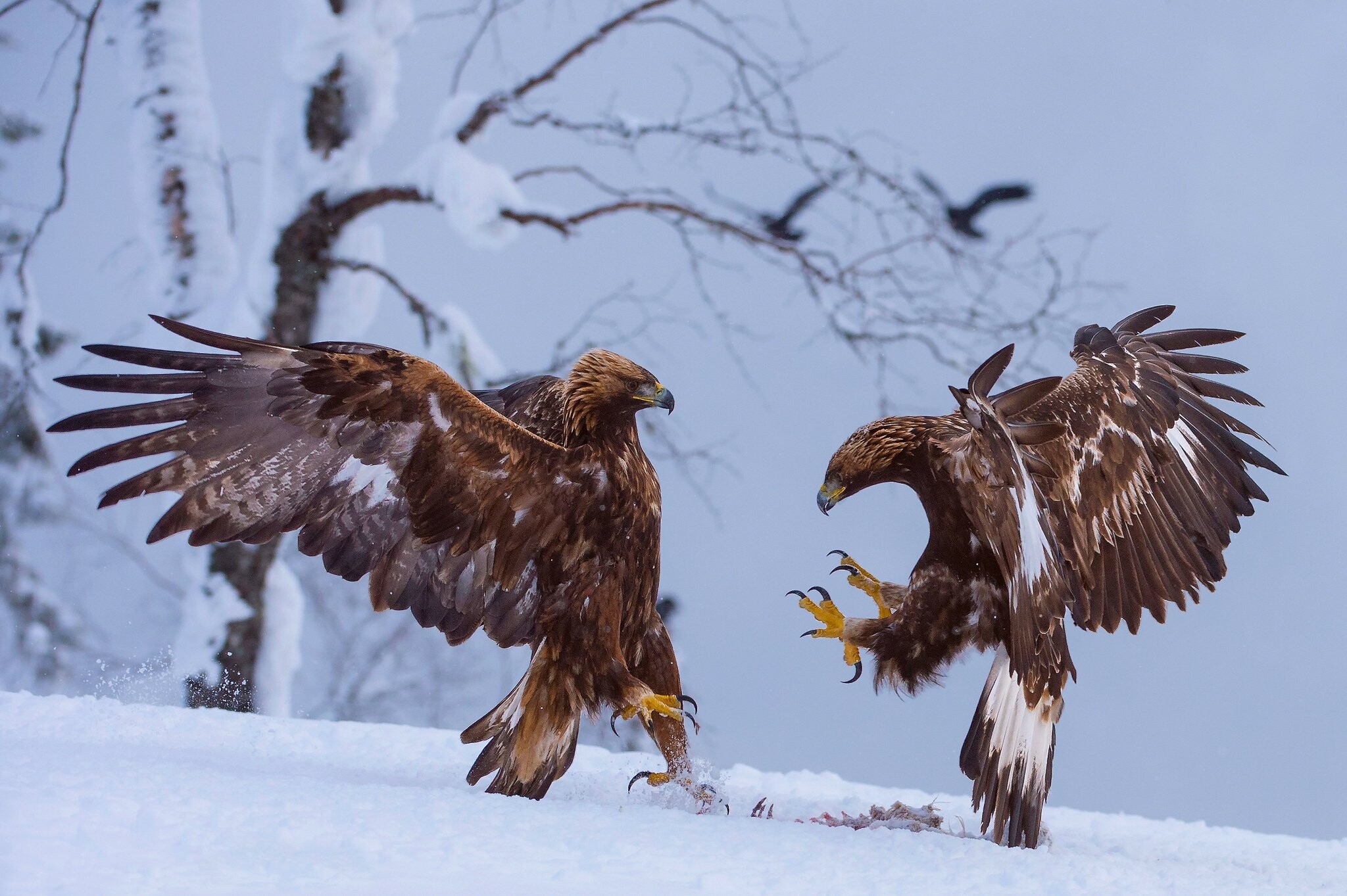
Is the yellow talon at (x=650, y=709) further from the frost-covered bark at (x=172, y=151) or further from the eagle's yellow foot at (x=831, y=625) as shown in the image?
the frost-covered bark at (x=172, y=151)

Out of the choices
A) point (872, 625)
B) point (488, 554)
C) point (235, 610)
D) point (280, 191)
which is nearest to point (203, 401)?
point (488, 554)

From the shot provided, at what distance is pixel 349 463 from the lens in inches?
145

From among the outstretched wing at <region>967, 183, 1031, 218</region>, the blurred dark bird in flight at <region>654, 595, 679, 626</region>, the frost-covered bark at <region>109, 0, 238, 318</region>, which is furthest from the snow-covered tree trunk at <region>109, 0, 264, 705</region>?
the outstretched wing at <region>967, 183, 1031, 218</region>

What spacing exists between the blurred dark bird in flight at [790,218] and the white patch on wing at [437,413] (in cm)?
553

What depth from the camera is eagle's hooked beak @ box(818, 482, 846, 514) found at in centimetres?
396

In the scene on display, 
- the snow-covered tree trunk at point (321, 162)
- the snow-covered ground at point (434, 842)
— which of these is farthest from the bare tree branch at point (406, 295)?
the snow-covered ground at point (434, 842)

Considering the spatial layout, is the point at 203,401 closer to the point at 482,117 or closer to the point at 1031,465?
the point at 1031,465

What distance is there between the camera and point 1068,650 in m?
3.74

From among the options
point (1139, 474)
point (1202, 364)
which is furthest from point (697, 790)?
point (1202, 364)

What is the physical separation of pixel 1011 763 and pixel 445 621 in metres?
1.89

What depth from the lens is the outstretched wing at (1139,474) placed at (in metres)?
4.09

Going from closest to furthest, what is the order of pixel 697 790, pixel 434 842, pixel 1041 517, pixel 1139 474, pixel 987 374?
1. pixel 434 842
2. pixel 987 374
3. pixel 1041 517
4. pixel 697 790
5. pixel 1139 474

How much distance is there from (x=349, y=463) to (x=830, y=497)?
5.23ft

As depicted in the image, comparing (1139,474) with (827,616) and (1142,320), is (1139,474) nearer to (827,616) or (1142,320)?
(1142,320)
